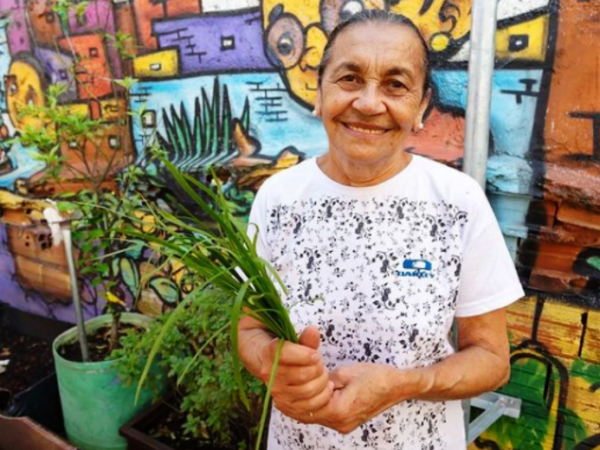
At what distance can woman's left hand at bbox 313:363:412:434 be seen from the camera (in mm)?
1219

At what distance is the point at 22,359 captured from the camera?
450cm

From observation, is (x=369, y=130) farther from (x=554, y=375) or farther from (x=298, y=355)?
(x=554, y=375)

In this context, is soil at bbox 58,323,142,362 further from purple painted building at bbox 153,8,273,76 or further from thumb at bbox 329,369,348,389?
thumb at bbox 329,369,348,389

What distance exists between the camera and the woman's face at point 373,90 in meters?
1.36

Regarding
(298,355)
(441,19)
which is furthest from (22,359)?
(441,19)

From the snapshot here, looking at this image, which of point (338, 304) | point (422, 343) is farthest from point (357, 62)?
point (422, 343)

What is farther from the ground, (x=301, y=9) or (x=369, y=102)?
(x=301, y=9)

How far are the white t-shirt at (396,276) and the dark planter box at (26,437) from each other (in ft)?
4.93

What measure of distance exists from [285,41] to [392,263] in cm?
201

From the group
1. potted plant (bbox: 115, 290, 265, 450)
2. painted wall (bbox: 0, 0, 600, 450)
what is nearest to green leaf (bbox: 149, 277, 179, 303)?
painted wall (bbox: 0, 0, 600, 450)

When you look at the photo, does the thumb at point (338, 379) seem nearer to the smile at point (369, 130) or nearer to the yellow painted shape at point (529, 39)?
the smile at point (369, 130)

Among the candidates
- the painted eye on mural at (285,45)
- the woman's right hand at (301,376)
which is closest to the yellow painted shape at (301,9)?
the painted eye on mural at (285,45)

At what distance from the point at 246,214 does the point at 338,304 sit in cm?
195

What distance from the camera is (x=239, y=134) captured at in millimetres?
3297
